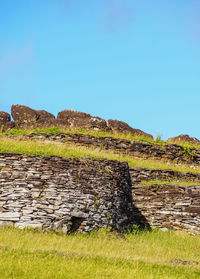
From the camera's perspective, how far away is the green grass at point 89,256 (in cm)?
712

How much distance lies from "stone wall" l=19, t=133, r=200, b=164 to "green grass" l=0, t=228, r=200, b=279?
8964mm

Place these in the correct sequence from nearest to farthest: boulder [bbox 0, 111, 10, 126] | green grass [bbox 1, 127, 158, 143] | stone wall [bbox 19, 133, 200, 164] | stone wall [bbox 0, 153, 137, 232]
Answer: stone wall [bbox 0, 153, 137, 232]
stone wall [bbox 19, 133, 200, 164]
green grass [bbox 1, 127, 158, 143]
boulder [bbox 0, 111, 10, 126]

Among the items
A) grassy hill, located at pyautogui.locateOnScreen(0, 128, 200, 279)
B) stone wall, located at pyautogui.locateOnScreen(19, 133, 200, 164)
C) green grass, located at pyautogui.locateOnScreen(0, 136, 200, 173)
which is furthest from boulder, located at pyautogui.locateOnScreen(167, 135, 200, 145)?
grassy hill, located at pyautogui.locateOnScreen(0, 128, 200, 279)

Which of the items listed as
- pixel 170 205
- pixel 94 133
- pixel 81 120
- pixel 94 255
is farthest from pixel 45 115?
pixel 94 255

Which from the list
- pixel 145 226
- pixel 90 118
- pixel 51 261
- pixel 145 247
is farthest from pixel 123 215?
pixel 90 118

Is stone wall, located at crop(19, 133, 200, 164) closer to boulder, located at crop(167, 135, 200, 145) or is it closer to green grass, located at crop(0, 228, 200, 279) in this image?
boulder, located at crop(167, 135, 200, 145)

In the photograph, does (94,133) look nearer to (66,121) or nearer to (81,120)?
(81,120)

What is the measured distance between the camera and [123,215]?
13906mm

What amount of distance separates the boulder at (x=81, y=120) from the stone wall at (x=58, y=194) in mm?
9456

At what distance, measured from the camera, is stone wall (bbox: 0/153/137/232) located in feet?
37.2

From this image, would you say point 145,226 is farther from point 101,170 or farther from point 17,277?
point 17,277

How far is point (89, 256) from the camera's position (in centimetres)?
859

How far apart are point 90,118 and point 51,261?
1638cm

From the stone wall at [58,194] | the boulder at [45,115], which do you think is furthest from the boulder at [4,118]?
the stone wall at [58,194]
